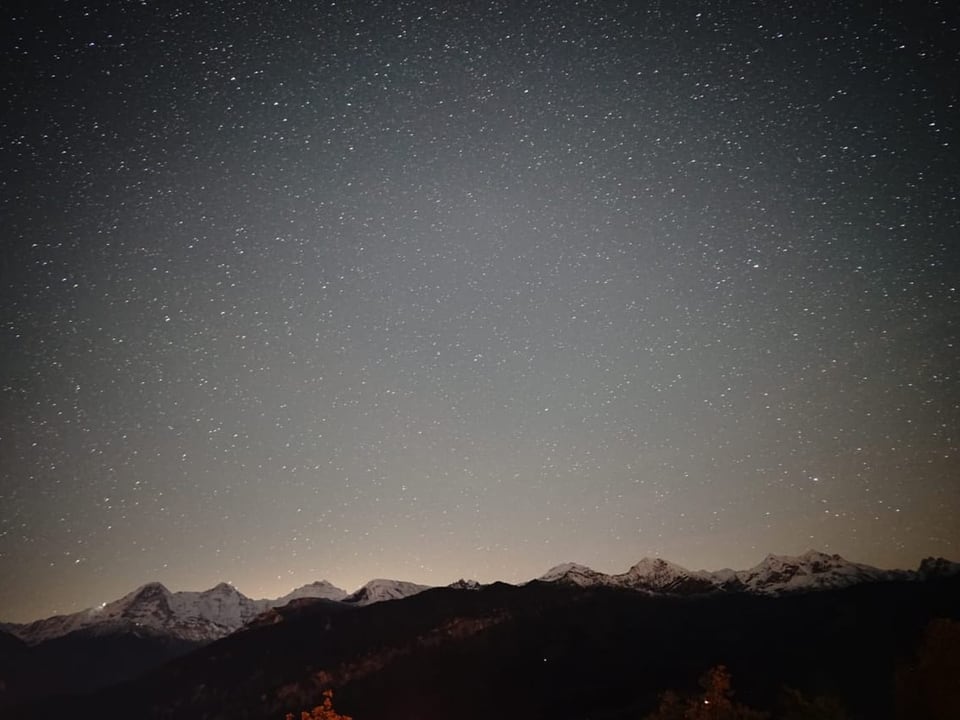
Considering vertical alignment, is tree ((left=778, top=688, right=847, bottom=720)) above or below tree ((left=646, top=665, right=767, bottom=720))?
below

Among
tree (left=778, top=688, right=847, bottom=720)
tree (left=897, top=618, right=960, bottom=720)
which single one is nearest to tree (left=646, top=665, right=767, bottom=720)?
tree (left=778, top=688, right=847, bottom=720)

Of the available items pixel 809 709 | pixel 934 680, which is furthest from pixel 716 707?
pixel 934 680

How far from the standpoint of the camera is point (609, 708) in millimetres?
179750

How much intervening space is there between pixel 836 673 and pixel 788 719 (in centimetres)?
15820

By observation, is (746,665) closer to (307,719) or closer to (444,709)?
(444,709)

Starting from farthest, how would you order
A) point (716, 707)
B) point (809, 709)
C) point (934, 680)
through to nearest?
point (934, 680) → point (809, 709) → point (716, 707)

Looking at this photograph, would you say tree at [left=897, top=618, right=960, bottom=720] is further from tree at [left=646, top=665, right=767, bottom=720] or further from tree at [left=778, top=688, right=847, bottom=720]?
tree at [left=646, top=665, right=767, bottom=720]

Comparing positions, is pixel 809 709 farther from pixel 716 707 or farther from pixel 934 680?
pixel 934 680

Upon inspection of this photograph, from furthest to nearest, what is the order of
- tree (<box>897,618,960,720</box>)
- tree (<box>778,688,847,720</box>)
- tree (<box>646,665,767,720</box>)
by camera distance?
tree (<box>897,618,960,720</box>), tree (<box>778,688,847,720</box>), tree (<box>646,665,767,720</box>)

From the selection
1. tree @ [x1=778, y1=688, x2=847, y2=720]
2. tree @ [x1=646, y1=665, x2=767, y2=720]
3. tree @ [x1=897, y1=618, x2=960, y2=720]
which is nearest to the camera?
tree @ [x1=646, y1=665, x2=767, y2=720]

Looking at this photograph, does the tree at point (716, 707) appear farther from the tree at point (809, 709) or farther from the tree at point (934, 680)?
the tree at point (934, 680)

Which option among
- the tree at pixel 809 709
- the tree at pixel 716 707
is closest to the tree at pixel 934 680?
the tree at pixel 809 709

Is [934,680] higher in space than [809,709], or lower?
higher

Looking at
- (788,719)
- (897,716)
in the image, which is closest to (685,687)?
(897,716)
